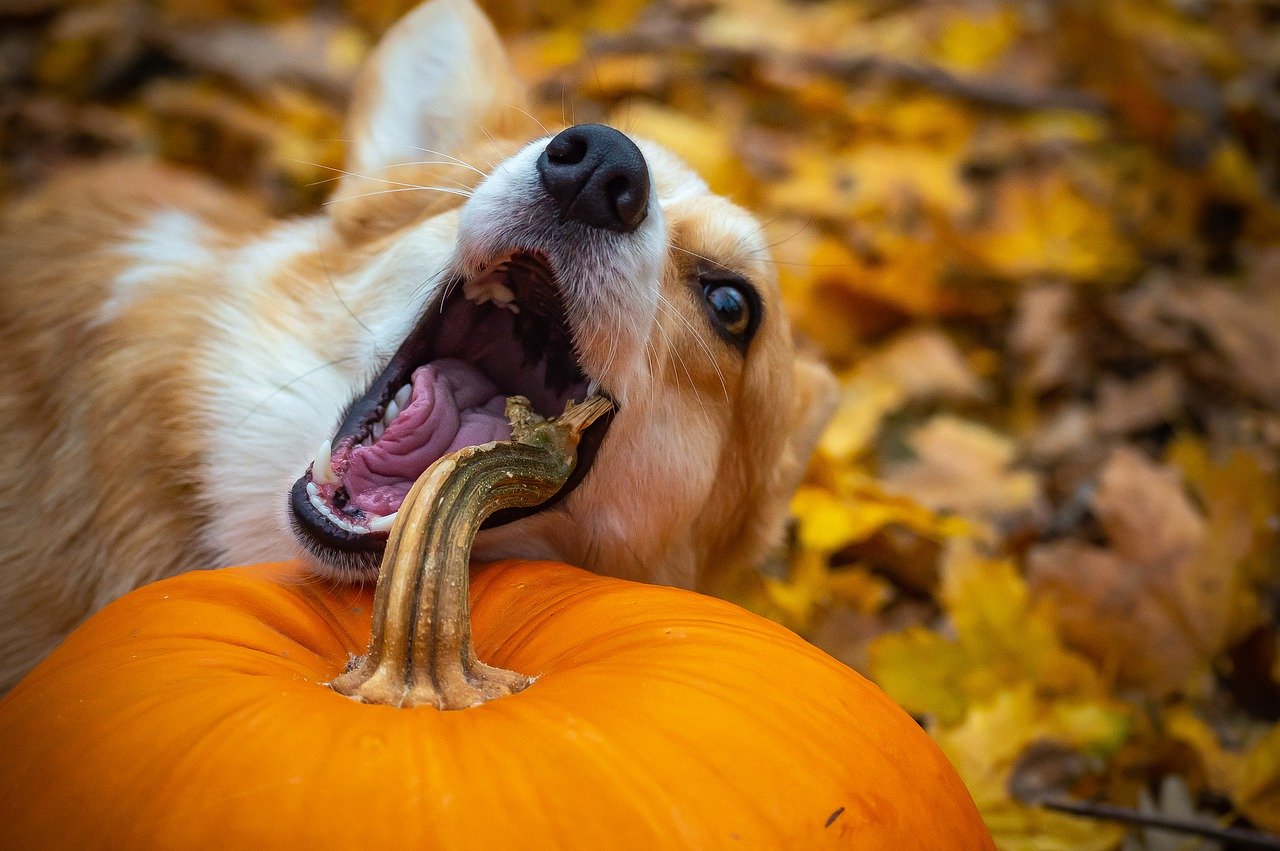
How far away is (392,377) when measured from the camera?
71.4 inches

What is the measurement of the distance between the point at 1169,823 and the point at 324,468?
1.50 m

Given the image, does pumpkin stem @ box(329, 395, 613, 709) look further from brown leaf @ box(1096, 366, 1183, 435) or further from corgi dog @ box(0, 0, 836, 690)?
brown leaf @ box(1096, 366, 1183, 435)

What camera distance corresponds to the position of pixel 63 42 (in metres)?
3.85

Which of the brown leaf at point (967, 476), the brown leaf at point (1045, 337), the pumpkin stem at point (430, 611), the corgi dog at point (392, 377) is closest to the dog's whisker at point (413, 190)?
the corgi dog at point (392, 377)

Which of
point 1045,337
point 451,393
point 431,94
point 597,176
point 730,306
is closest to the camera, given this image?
point 597,176

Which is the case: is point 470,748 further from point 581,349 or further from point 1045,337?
point 1045,337

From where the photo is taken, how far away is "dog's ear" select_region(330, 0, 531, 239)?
7.72 feet

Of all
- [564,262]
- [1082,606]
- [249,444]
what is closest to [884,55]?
[1082,606]

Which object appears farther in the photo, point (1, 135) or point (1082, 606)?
point (1, 135)

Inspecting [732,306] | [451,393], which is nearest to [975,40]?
[732,306]

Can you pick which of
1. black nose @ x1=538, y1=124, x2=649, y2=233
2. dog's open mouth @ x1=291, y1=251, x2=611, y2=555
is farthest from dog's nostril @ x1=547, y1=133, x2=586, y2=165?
dog's open mouth @ x1=291, y1=251, x2=611, y2=555

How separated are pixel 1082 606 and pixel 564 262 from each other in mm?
1391

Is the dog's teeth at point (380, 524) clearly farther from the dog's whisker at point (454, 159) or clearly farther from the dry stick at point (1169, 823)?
the dry stick at point (1169, 823)

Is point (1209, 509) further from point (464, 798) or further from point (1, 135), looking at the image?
point (1, 135)
